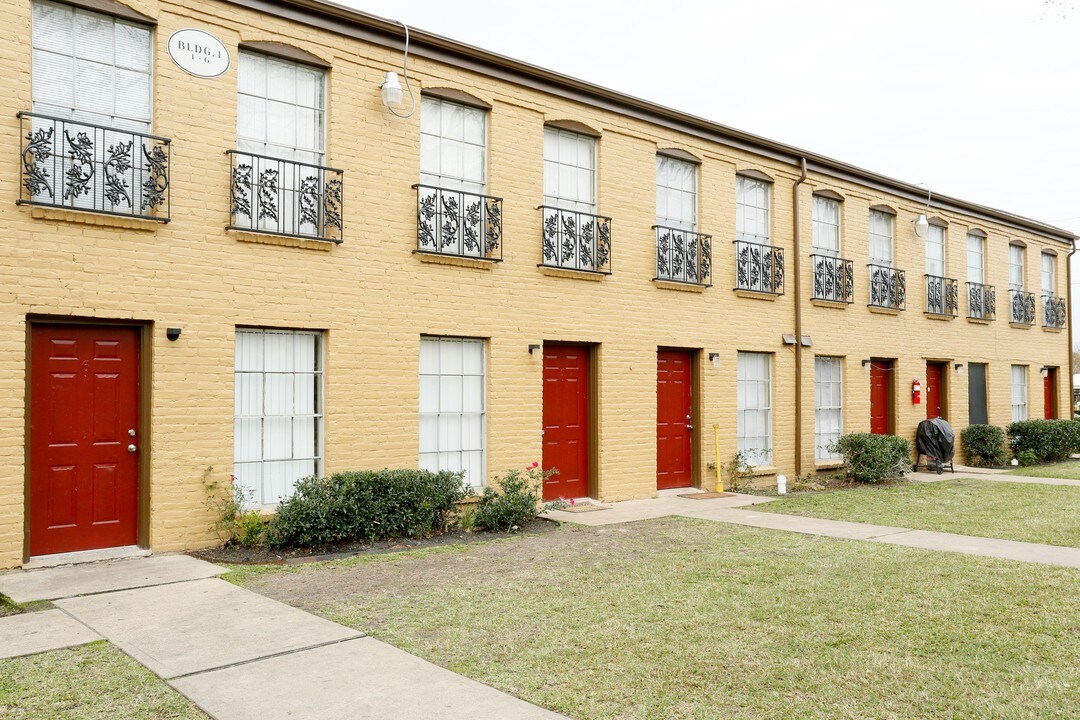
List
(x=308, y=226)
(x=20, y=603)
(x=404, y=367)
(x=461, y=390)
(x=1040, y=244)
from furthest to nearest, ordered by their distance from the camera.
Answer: (x=1040, y=244) → (x=461, y=390) → (x=404, y=367) → (x=308, y=226) → (x=20, y=603)

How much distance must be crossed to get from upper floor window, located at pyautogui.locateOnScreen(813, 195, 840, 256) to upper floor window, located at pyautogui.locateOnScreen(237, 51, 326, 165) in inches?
395

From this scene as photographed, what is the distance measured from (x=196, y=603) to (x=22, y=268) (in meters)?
3.58

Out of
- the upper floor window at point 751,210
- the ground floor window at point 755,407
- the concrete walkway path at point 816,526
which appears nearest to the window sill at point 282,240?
the concrete walkway path at point 816,526

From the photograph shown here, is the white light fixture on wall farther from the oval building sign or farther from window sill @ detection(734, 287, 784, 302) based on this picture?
the oval building sign

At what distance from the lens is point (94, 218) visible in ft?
25.4

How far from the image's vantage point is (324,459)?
9.30 meters

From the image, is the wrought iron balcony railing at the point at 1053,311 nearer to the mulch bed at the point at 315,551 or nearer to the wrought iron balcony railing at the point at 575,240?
the wrought iron balcony railing at the point at 575,240

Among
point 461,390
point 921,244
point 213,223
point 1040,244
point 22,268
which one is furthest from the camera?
point 1040,244

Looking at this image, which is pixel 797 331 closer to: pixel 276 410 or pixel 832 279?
pixel 832 279

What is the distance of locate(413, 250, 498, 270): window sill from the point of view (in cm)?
1008

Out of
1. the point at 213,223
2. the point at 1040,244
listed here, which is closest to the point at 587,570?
the point at 213,223

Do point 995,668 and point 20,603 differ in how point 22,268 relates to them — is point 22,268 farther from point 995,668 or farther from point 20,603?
point 995,668

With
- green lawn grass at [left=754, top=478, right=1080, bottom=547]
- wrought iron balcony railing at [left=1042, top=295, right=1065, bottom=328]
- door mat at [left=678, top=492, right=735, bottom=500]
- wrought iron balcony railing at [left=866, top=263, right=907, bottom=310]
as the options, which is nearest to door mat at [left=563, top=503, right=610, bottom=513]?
door mat at [left=678, top=492, right=735, bottom=500]

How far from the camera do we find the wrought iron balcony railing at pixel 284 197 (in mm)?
8734
